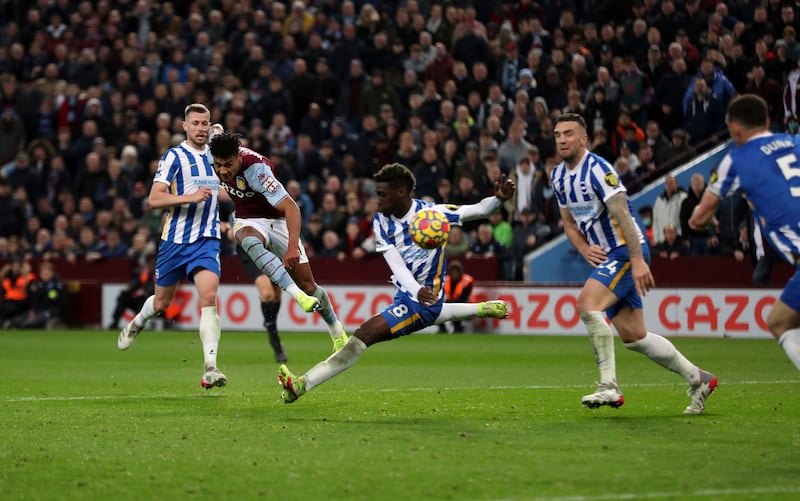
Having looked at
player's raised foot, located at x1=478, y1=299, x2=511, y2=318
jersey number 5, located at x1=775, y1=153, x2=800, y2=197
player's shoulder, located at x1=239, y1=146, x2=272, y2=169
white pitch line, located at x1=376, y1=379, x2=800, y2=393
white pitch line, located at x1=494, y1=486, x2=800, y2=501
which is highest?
player's shoulder, located at x1=239, y1=146, x2=272, y2=169

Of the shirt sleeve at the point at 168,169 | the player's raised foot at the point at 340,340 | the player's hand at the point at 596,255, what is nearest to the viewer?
the player's hand at the point at 596,255

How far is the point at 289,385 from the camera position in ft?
33.4

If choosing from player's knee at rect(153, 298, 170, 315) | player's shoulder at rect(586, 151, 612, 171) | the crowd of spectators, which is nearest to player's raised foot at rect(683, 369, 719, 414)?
player's shoulder at rect(586, 151, 612, 171)

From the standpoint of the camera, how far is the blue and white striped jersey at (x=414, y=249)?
10.4 m

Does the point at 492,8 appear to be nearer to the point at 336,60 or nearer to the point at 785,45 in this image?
the point at 336,60

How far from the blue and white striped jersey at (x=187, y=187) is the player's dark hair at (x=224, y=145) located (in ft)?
2.64

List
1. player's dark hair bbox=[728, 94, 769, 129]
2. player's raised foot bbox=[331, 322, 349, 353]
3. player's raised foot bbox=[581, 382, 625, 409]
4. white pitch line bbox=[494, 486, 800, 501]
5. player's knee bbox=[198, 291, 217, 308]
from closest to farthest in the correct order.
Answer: white pitch line bbox=[494, 486, 800, 501] → player's dark hair bbox=[728, 94, 769, 129] → player's raised foot bbox=[581, 382, 625, 409] → player's raised foot bbox=[331, 322, 349, 353] → player's knee bbox=[198, 291, 217, 308]

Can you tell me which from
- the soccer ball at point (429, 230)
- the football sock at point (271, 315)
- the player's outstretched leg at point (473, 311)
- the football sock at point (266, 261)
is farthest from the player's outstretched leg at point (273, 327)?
the soccer ball at point (429, 230)

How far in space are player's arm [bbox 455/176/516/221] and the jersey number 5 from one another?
7.34ft

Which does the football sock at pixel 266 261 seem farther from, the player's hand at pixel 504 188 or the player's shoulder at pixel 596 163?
the player's shoulder at pixel 596 163

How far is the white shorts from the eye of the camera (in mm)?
12781

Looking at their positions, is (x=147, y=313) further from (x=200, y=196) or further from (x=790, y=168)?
(x=790, y=168)

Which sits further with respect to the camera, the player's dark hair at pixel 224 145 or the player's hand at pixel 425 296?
the player's dark hair at pixel 224 145

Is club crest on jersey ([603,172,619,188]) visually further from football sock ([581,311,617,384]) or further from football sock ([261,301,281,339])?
football sock ([261,301,281,339])
